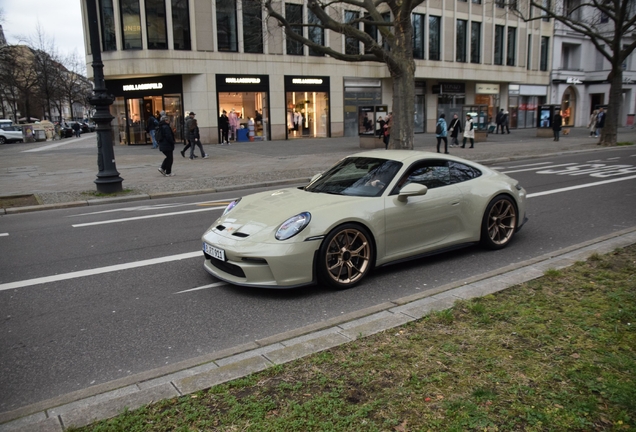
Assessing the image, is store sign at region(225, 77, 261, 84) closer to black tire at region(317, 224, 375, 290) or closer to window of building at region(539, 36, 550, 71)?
black tire at region(317, 224, 375, 290)

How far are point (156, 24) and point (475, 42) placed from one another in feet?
84.2

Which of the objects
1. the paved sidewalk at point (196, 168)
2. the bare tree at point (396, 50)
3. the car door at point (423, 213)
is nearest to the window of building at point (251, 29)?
the paved sidewalk at point (196, 168)

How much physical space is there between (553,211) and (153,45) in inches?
1022

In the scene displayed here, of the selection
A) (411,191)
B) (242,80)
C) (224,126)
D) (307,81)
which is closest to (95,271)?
(411,191)

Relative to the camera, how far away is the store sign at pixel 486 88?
43347mm

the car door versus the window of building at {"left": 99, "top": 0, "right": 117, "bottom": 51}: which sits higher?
the window of building at {"left": 99, "top": 0, "right": 117, "bottom": 51}

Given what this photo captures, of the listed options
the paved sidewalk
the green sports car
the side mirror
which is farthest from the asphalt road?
the paved sidewalk

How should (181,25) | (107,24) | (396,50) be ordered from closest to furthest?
(396,50) → (107,24) → (181,25)

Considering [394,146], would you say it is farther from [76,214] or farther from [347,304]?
[347,304]

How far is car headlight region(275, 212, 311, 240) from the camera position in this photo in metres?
5.29

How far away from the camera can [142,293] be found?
5660mm

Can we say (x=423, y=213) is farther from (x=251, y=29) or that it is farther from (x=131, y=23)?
(x=251, y=29)

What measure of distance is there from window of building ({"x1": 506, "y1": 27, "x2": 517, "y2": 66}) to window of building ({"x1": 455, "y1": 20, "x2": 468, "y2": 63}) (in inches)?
217

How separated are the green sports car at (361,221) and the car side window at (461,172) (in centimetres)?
2
